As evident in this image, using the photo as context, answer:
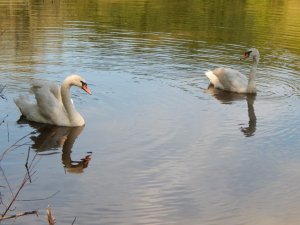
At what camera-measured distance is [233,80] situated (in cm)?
1786

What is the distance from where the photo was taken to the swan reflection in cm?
1137

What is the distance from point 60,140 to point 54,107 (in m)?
1.14

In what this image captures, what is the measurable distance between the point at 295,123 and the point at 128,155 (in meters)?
4.98

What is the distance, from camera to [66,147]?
40.5ft

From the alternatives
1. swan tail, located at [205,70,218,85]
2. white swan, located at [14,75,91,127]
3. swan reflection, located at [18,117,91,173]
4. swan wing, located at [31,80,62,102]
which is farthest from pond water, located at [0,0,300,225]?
swan wing, located at [31,80,62,102]

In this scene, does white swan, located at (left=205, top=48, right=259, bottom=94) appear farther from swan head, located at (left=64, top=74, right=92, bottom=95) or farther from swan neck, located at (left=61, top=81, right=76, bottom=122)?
swan neck, located at (left=61, top=81, right=76, bottom=122)

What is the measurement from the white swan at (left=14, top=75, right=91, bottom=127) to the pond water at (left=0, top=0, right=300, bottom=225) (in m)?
0.24

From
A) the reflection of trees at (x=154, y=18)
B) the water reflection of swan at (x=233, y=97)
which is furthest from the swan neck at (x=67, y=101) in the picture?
the reflection of trees at (x=154, y=18)

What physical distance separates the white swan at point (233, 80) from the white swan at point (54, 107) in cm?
578

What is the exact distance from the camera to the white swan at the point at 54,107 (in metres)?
13.6

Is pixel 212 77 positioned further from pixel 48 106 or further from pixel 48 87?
pixel 48 106

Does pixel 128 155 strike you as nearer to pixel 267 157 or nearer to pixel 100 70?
pixel 267 157

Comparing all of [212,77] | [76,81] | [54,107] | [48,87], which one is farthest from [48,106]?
[212,77]

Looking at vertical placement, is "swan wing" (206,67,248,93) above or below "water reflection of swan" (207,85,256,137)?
above
